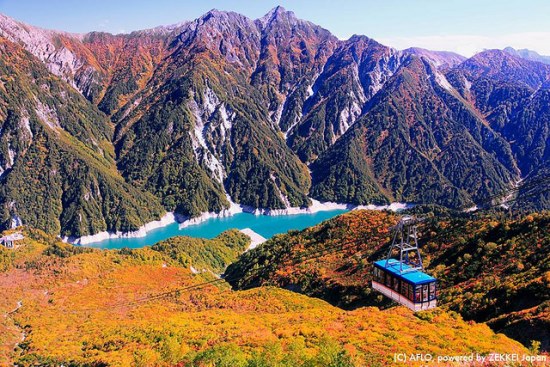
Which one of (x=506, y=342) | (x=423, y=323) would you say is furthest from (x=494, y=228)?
(x=506, y=342)

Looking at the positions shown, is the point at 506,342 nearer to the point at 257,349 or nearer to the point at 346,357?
the point at 346,357

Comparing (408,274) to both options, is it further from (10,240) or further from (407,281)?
(10,240)

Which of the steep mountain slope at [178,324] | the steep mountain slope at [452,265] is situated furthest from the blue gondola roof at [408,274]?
the steep mountain slope at [452,265]

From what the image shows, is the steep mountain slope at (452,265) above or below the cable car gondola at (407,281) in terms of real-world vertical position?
below

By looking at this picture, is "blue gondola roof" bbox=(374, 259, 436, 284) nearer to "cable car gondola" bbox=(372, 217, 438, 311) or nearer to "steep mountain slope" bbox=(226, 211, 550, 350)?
"cable car gondola" bbox=(372, 217, 438, 311)

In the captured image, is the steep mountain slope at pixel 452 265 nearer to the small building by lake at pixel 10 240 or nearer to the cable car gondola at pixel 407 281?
the cable car gondola at pixel 407 281

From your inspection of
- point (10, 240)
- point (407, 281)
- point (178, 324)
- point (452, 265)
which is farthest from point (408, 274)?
point (10, 240)
